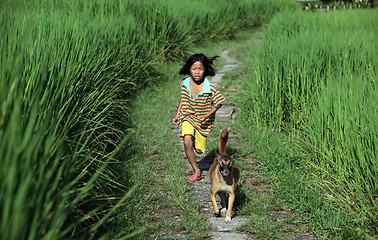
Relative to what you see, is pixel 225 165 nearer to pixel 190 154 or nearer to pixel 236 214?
pixel 236 214

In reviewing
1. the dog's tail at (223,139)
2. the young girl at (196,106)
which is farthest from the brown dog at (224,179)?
the young girl at (196,106)

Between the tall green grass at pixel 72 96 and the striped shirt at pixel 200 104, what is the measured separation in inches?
29.4

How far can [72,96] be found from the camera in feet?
11.8

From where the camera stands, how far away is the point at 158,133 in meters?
5.75

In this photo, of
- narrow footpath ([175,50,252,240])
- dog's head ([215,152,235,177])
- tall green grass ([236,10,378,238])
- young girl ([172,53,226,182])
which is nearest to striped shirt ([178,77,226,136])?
young girl ([172,53,226,182])

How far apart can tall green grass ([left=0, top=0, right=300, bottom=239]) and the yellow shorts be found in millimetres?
707

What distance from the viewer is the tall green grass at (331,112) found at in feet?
10.8

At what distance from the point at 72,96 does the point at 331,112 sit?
2166mm

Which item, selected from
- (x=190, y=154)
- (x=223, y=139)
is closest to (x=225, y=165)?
(x=223, y=139)

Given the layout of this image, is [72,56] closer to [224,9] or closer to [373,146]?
[373,146]

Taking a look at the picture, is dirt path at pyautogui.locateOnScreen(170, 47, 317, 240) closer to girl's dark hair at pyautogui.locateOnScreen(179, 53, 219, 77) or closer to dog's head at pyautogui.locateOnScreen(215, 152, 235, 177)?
dog's head at pyautogui.locateOnScreen(215, 152, 235, 177)

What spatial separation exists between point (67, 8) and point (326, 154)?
5.51m

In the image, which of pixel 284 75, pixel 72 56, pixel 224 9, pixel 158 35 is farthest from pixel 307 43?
pixel 224 9

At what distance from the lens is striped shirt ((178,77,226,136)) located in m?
4.41
